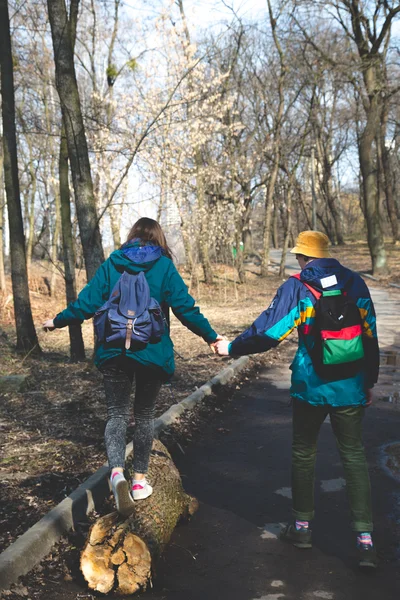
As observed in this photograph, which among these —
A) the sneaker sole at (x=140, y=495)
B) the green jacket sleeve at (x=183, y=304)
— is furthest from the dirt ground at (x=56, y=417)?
the green jacket sleeve at (x=183, y=304)

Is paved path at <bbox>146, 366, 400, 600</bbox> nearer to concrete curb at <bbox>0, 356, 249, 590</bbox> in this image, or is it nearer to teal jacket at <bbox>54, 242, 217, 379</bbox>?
concrete curb at <bbox>0, 356, 249, 590</bbox>

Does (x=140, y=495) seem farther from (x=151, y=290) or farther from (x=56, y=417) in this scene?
(x=56, y=417)

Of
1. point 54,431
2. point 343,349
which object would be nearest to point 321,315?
point 343,349

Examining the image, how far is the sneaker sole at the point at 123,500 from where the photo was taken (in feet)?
11.6

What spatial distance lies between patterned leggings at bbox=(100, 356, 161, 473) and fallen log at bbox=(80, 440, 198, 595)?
1.03 ft

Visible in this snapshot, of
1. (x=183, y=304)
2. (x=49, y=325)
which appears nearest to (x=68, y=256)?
(x=49, y=325)

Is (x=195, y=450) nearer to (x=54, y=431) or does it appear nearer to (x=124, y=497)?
(x=54, y=431)

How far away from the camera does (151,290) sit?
12.8 ft

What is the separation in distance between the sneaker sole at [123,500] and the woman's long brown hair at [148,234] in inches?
57.3

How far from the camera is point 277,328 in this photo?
3.67m

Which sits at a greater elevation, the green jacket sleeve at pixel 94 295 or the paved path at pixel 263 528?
the green jacket sleeve at pixel 94 295

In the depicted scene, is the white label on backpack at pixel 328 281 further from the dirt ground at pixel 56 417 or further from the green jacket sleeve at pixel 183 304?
the dirt ground at pixel 56 417

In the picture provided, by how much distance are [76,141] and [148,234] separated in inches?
193

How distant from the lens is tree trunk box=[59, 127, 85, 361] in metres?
10.6
